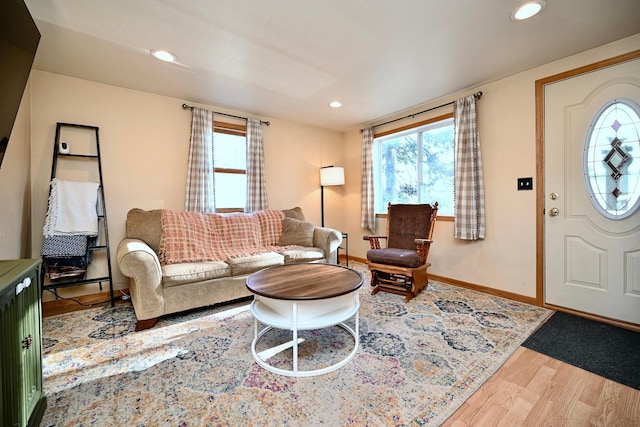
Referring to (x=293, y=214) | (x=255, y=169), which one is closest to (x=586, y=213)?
(x=293, y=214)

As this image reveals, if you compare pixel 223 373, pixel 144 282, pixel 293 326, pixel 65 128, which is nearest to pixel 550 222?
pixel 293 326

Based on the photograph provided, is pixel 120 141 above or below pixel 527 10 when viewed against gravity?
below

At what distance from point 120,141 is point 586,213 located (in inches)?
184

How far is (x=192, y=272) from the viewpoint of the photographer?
7.88 feet

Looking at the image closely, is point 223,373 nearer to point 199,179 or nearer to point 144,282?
point 144,282

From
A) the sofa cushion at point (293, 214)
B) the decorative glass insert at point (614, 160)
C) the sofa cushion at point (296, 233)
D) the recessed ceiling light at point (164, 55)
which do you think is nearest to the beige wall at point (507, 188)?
the decorative glass insert at point (614, 160)

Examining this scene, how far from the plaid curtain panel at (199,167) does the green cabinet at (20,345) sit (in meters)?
2.02

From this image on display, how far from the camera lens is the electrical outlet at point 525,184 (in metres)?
2.68

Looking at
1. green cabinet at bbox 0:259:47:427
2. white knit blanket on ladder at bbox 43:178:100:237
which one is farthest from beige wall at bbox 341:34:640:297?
white knit blanket on ladder at bbox 43:178:100:237

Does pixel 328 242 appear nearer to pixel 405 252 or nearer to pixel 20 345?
pixel 405 252

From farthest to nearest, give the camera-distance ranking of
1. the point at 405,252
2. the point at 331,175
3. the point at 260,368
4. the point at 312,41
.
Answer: the point at 331,175, the point at 405,252, the point at 312,41, the point at 260,368

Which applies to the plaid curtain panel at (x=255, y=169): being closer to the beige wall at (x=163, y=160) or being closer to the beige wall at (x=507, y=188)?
the beige wall at (x=163, y=160)

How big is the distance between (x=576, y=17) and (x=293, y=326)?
2856mm

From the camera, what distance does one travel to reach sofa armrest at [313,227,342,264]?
10.8ft
